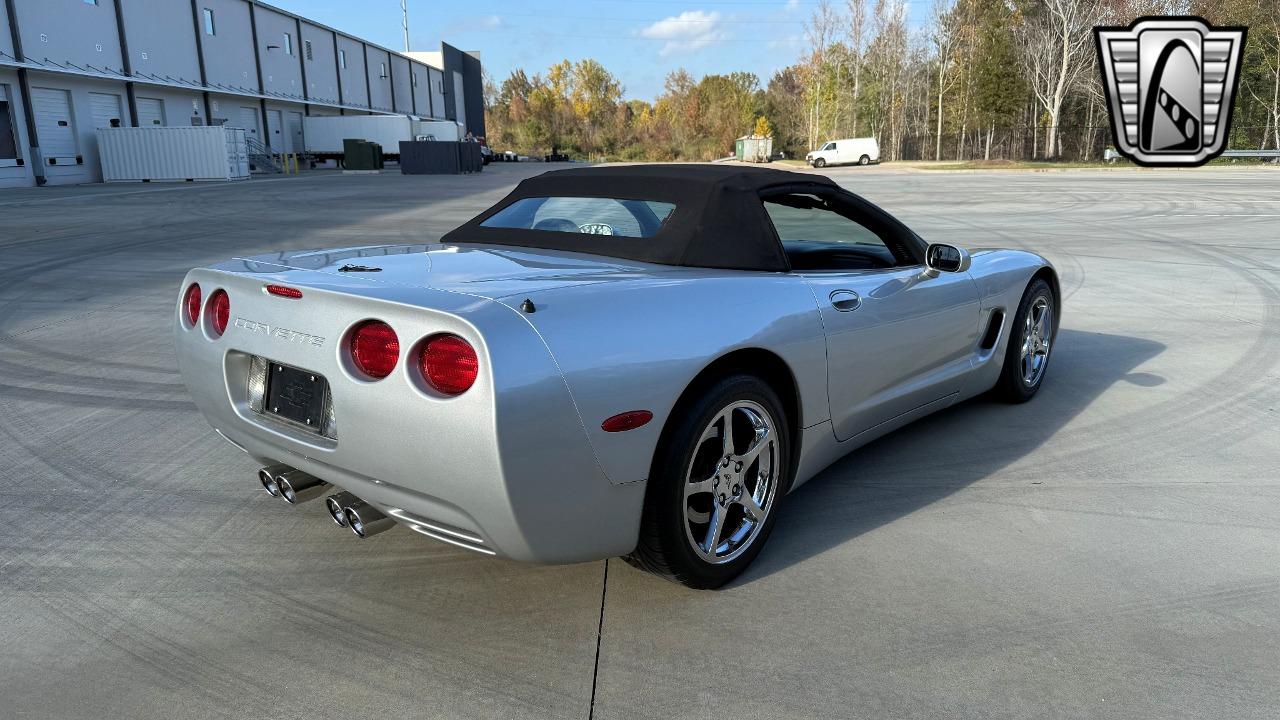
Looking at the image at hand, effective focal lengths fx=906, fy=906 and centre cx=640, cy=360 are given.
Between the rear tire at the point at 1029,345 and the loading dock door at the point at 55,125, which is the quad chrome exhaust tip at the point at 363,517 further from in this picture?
the loading dock door at the point at 55,125

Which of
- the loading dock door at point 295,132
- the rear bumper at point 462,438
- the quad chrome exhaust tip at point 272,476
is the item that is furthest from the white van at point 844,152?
the rear bumper at point 462,438

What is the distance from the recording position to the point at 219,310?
2.97 meters

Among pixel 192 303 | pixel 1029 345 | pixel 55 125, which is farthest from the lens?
pixel 55 125

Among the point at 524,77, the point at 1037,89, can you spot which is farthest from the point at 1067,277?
the point at 524,77

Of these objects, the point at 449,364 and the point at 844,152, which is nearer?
the point at 449,364

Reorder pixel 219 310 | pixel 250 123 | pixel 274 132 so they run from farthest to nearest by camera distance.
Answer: pixel 274 132 < pixel 250 123 < pixel 219 310

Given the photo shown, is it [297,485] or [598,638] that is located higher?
[297,485]

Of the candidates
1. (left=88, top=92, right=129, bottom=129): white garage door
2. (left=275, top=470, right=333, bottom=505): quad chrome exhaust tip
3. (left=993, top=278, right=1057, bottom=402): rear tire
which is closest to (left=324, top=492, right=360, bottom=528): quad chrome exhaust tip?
(left=275, top=470, right=333, bottom=505): quad chrome exhaust tip

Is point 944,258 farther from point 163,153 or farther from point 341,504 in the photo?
point 163,153

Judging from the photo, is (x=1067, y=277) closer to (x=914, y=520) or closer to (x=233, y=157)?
(x=914, y=520)

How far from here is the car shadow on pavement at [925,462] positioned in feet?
10.8

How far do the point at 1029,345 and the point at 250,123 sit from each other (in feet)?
160

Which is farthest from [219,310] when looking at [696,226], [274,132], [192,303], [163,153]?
[274,132]

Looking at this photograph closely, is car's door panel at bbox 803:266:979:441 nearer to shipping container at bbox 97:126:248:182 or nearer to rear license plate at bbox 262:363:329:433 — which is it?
rear license plate at bbox 262:363:329:433
